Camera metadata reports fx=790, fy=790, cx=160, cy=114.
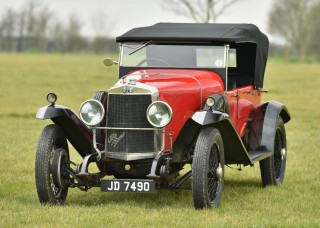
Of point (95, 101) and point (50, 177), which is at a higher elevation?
point (95, 101)

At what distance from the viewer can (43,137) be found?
823 centimetres

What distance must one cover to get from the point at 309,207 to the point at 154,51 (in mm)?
2607

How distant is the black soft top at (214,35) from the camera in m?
9.28

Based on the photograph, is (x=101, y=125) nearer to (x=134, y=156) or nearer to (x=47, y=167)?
(x=134, y=156)

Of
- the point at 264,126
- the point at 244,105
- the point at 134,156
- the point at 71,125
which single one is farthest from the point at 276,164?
the point at 71,125

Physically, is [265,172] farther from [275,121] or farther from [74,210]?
[74,210]

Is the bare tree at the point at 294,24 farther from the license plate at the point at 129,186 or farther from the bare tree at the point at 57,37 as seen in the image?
the license plate at the point at 129,186

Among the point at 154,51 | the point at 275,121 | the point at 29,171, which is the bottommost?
the point at 29,171

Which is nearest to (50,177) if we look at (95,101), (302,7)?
A: (95,101)

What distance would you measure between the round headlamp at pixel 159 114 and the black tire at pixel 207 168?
0.39 meters

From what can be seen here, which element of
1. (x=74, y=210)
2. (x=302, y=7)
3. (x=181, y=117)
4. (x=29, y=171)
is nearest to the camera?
(x=74, y=210)

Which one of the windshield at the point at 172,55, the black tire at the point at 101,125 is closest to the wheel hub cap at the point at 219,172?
the black tire at the point at 101,125

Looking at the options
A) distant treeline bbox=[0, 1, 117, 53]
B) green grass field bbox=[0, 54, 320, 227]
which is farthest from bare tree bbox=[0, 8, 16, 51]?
green grass field bbox=[0, 54, 320, 227]

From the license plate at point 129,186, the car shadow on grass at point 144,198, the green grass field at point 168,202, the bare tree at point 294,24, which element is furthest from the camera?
the bare tree at point 294,24
